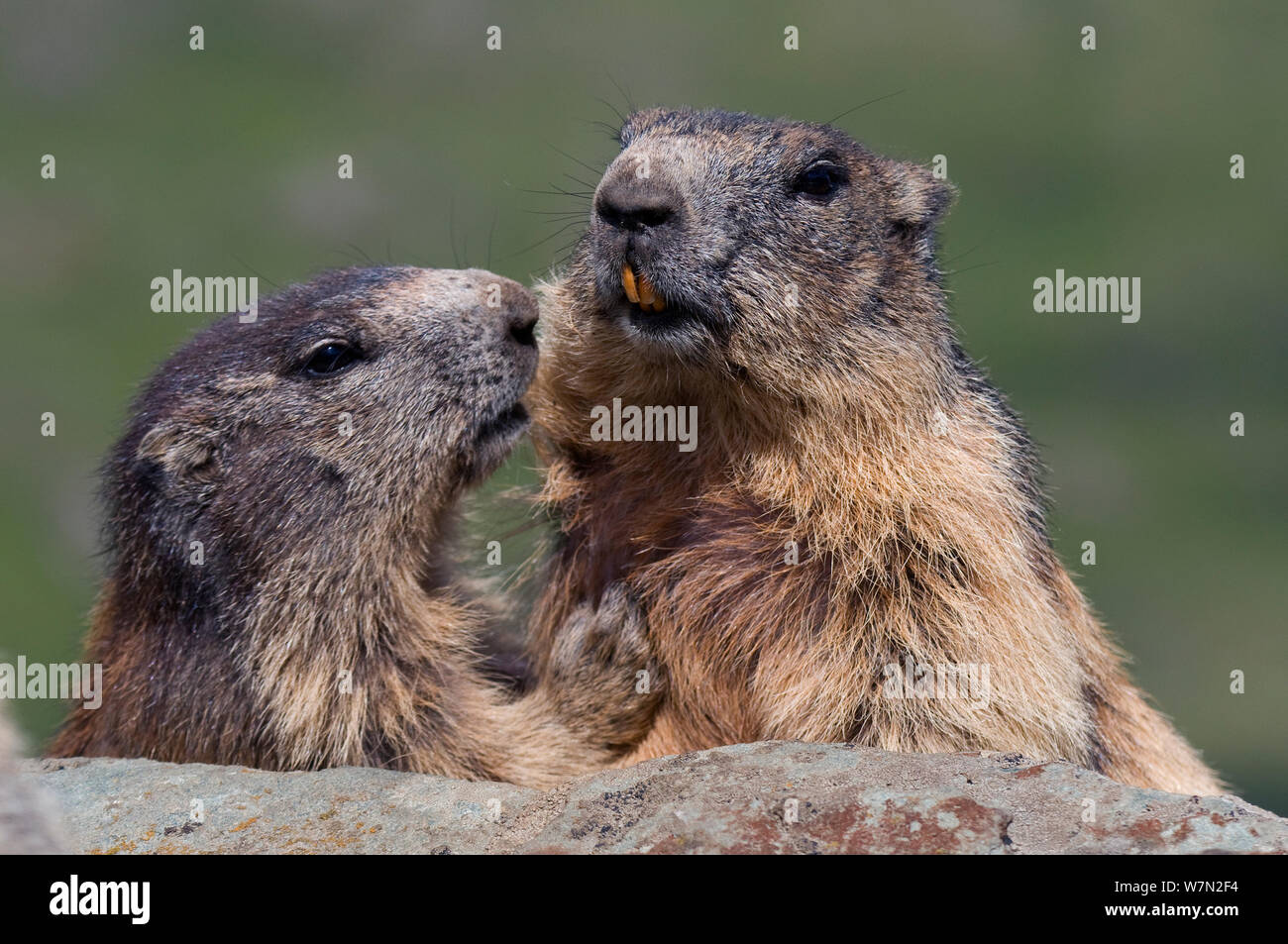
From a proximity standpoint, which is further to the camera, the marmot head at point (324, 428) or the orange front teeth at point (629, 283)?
the marmot head at point (324, 428)

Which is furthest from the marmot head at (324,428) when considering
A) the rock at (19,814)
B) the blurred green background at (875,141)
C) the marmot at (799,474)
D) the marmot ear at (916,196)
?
the blurred green background at (875,141)

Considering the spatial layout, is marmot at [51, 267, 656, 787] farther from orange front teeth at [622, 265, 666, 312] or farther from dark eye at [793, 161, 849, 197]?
dark eye at [793, 161, 849, 197]

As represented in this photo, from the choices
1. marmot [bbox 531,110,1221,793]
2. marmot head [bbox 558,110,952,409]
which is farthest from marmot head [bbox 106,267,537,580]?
marmot head [bbox 558,110,952,409]

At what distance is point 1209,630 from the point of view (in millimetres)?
16219

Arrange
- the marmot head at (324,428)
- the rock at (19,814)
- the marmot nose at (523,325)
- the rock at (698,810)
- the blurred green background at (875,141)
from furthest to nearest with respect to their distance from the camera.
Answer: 1. the blurred green background at (875,141)
2. the marmot nose at (523,325)
3. the marmot head at (324,428)
4. the rock at (698,810)
5. the rock at (19,814)

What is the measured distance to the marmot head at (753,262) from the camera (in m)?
5.28

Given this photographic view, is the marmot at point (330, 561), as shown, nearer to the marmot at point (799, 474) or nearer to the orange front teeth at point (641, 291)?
the marmot at point (799, 474)

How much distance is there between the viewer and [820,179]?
5.78m

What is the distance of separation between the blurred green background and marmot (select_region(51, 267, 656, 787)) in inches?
382

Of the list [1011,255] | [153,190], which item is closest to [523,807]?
[1011,255]

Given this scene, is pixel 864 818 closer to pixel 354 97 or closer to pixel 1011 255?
pixel 1011 255

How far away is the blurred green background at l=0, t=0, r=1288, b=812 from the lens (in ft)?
52.7

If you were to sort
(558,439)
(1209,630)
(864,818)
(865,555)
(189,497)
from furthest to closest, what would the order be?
(1209,630) < (558,439) < (189,497) < (865,555) < (864,818)

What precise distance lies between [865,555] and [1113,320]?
1342 cm
